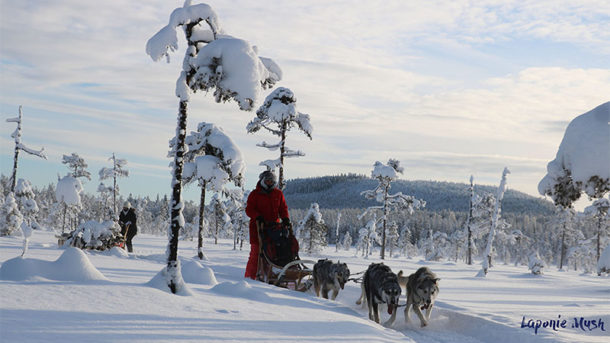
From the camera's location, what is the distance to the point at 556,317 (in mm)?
8922

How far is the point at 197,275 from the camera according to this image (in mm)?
8242

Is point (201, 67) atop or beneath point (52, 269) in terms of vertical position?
atop

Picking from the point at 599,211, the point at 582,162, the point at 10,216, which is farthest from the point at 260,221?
the point at 599,211

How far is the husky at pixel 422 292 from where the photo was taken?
7.60 metres

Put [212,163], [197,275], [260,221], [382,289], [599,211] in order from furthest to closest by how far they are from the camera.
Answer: [599,211] < [212,163] < [260,221] < [197,275] < [382,289]

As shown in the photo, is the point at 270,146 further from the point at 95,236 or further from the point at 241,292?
the point at 241,292

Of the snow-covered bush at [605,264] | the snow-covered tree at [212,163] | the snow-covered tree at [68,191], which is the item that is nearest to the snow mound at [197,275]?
the snow-covered tree at [212,163]

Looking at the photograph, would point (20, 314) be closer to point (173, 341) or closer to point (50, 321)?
point (50, 321)

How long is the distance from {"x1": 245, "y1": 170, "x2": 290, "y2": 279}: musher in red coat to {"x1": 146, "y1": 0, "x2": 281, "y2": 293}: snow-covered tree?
11.6 ft

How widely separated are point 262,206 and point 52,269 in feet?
17.4

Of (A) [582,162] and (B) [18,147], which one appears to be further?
(B) [18,147]

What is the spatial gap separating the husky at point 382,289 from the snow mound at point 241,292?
188 centimetres

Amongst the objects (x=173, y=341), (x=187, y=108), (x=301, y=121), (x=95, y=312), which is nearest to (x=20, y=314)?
(x=95, y=312)

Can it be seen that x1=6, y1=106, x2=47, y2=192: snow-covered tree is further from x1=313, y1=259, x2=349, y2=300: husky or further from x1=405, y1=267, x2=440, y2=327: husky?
x1=405, y1=267, x2=440, y2=327: husky
